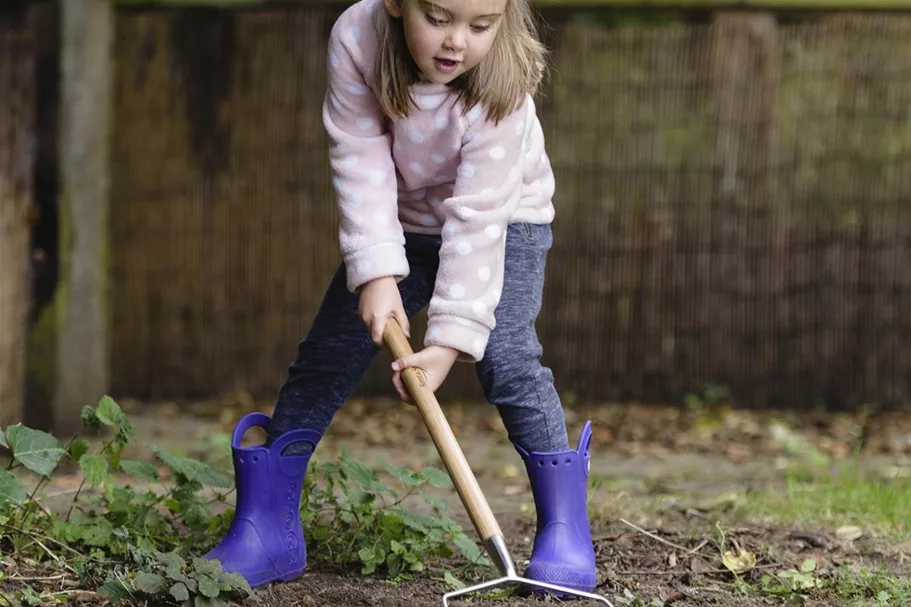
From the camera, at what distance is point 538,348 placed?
2795 mm

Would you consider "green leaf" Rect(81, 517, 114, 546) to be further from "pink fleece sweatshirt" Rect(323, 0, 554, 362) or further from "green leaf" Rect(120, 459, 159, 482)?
"pink fleece sweatshirt" Rect(323, 0, 554, 362)

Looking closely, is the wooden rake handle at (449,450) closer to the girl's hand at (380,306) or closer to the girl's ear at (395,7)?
the girl's hand at (380,306)

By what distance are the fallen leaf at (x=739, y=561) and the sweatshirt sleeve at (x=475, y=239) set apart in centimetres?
75

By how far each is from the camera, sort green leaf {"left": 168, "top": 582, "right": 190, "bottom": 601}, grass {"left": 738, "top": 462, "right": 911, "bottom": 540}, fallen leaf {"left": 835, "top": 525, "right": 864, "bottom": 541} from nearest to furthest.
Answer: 1. green leaf {"left": 168, "top": 582, "right": 190, "bottom": 601}
2. fallen leaf {"left": 835, "top": 525, "right": 864, "bottom": 541}
3. grass {"left": 738, "top": 462, "right": 911, "bottom": 540}

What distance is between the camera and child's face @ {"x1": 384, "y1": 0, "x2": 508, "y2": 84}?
247 centimetres

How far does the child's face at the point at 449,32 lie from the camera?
2467 mm

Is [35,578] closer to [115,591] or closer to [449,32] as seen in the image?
[115,591]

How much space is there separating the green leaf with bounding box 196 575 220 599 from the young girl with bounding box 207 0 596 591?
0.81 feet

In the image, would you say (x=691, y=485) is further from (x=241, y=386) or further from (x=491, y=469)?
(x=241, y=386)

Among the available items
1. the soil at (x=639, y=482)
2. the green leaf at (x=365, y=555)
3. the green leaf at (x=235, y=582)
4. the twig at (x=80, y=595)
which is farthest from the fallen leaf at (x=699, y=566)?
the twig at (x=80, y=595)

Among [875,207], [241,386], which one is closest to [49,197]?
[241,386]

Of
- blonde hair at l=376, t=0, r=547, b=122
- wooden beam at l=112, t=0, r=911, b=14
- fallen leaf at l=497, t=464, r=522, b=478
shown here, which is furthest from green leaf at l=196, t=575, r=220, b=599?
wooden beam at l=112, t=0, r=911, b=14

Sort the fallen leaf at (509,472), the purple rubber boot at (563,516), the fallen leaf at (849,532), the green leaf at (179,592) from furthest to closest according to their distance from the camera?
the fallen leaf at (509,472) → the fallen leaf at (849,532) → the purple rubber boot at (563,516) → the green leaf at (179,592)

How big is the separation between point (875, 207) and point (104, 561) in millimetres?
Result: 3767
